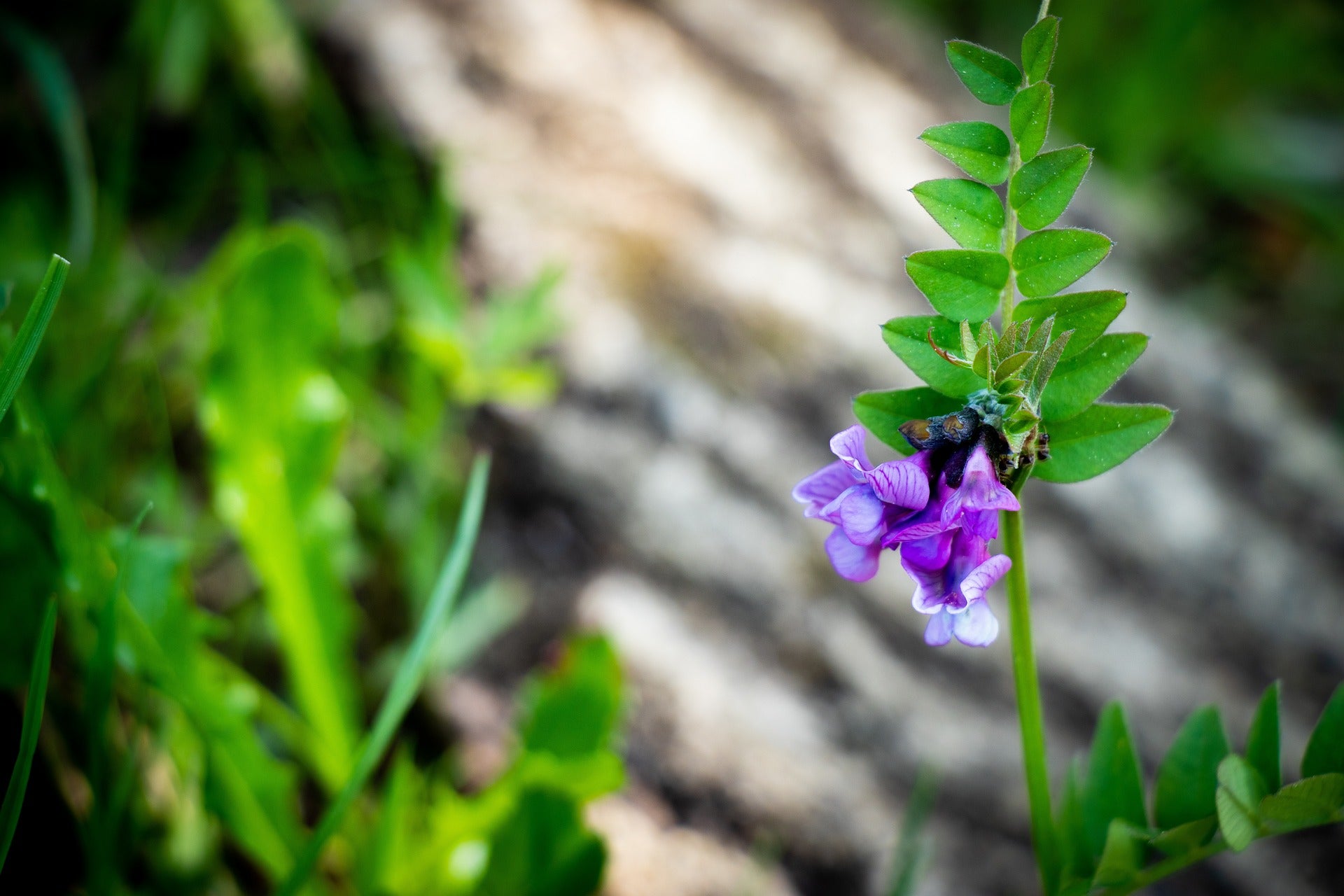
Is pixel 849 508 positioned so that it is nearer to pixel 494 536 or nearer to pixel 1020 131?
pixel 1020 131

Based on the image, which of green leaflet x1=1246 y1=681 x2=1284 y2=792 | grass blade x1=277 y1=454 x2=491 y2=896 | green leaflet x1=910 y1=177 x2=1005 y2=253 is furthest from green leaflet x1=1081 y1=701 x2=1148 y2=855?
Result: grass blade x1=277 y1=454 x2=491 y2=896

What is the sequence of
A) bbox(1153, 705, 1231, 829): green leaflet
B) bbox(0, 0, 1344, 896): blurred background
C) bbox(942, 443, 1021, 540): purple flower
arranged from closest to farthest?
1. bbox(942, 443, 1021, 540): purple flower
2. bbox(1153, 705, 1231, 829): green leaflet
3. bbox(0, 0, 1344, 896): blurred background

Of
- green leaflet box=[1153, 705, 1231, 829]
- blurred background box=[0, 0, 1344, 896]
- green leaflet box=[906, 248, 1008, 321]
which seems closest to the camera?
green leaflet box=[906, 248, 1008, 321]

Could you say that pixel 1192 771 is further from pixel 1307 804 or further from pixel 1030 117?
pixel 1030 117

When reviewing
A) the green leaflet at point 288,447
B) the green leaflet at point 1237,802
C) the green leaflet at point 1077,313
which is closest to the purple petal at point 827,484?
the green leaflet at point 1077,313

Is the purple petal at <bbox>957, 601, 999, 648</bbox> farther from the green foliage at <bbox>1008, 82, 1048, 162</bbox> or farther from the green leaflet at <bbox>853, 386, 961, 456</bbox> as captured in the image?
the green foliage at <bbox>1008, 82, 1048, 162</bbox>

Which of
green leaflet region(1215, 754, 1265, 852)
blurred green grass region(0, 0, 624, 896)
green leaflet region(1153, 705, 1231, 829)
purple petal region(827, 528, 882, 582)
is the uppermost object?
purple petal region(827, 528, 882, 582)

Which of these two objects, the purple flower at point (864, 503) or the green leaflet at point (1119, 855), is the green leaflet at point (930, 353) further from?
the green leaflet at point (1119, 855)
